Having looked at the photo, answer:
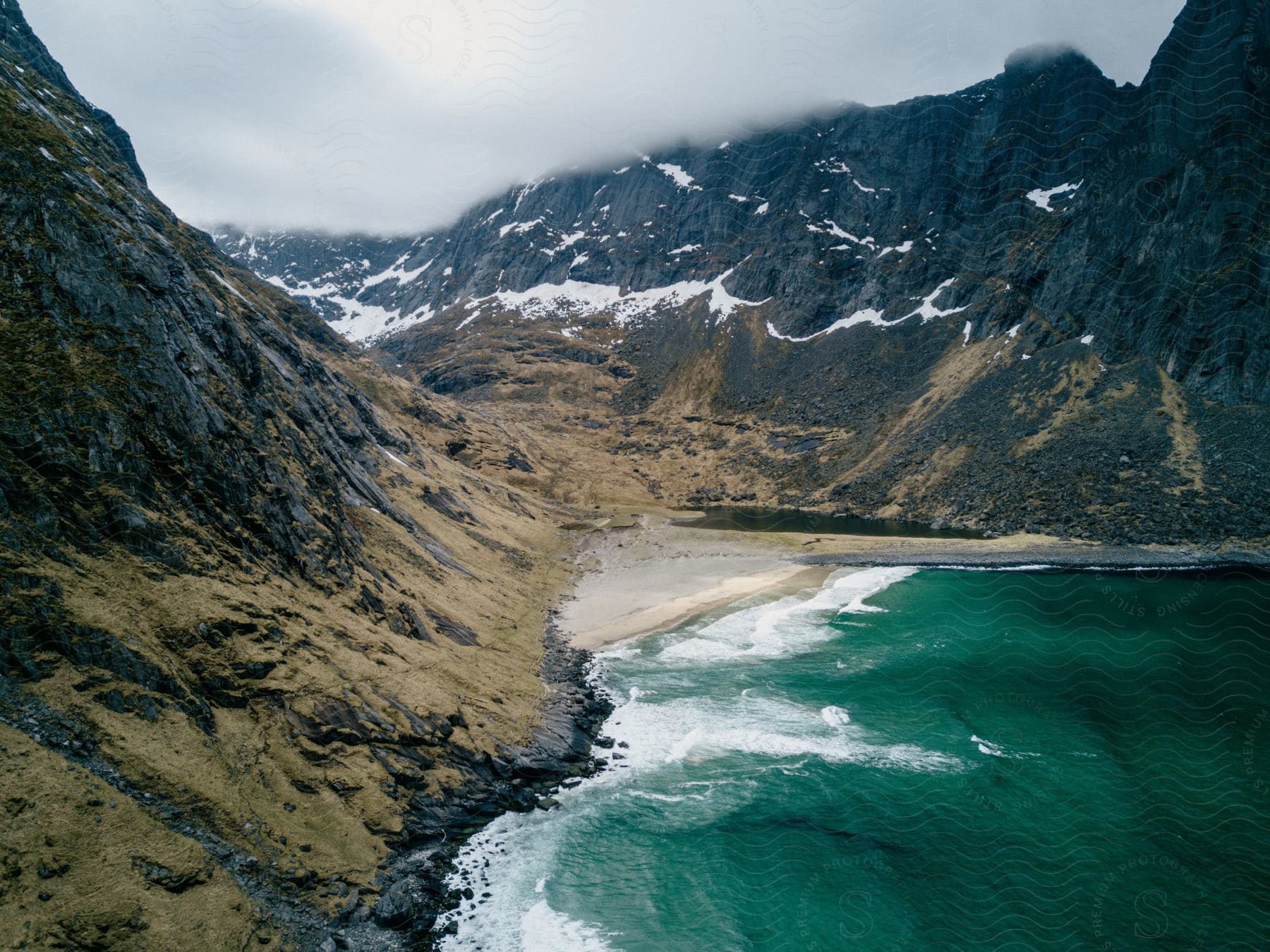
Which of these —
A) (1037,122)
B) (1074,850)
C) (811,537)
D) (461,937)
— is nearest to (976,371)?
(811,537)

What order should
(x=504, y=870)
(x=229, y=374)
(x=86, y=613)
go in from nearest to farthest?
(x=86, y=613), (x=504, y=870), (x=229, y=374)

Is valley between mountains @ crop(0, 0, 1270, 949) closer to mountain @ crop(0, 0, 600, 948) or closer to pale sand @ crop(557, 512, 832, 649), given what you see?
mountain @ crop(0, 0, 600, 948)

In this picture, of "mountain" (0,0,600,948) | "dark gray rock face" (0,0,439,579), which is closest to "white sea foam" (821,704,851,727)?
"mountain" (0,0,600,948)

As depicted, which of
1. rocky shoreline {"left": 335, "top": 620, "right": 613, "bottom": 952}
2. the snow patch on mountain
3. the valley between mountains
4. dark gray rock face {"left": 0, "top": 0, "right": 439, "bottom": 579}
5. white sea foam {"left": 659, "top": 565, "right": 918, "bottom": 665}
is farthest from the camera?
the snow patch on mountain

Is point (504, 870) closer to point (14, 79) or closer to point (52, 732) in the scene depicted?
point (52, 732)

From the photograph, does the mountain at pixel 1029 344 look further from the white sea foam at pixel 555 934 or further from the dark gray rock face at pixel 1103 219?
the white sea foam at pixel 555 934

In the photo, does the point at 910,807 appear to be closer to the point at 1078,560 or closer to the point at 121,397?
the point at 121,397
